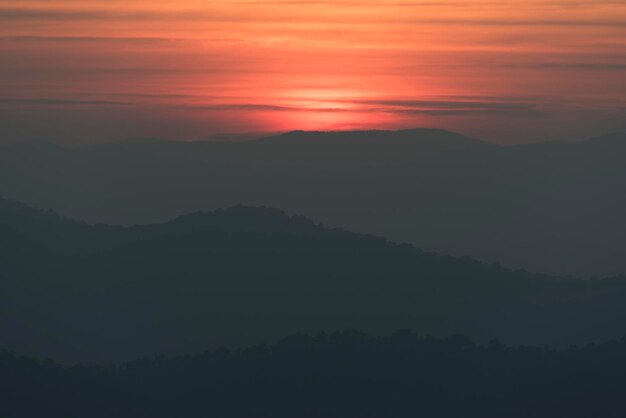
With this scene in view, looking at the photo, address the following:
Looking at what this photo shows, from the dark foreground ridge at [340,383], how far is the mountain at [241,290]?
1208 cm

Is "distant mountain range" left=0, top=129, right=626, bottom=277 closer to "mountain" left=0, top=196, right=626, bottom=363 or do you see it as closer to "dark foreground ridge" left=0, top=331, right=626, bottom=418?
"mountain" left=0, top=196, right=626, bottom=363

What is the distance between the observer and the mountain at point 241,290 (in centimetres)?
6800

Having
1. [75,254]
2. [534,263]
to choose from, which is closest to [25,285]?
[75,254]

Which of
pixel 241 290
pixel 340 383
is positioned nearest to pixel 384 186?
pixel 241 290

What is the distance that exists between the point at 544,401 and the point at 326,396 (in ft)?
29.8

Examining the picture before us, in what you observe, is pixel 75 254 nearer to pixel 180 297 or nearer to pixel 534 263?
pixel 180 297

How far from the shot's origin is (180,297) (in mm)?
75062

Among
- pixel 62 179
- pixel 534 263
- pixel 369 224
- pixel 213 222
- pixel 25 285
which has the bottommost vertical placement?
pixel 25 285

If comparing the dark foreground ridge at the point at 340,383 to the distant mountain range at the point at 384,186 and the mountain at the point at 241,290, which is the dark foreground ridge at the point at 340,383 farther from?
the distant mountain range at the point at 384,186

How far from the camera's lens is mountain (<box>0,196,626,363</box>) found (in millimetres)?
68000

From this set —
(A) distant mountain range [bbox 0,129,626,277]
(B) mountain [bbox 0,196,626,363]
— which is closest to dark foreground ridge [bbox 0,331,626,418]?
(B) mountain [bbox 0,196,626,363]

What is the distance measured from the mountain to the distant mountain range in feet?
186

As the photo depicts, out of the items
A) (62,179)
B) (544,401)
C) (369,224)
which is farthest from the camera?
(62,179)

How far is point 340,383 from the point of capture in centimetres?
4844
